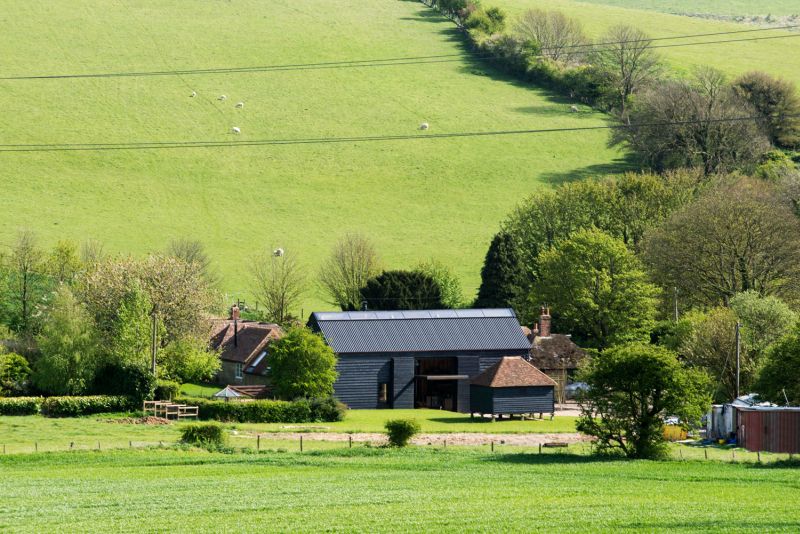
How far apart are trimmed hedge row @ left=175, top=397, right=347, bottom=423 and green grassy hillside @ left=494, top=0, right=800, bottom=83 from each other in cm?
10223

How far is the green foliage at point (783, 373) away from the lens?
163 feet

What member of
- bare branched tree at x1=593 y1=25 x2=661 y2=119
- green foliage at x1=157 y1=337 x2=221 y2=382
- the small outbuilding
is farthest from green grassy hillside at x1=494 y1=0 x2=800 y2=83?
green foliage at x1=157 y1=337 x2=221 y2=382

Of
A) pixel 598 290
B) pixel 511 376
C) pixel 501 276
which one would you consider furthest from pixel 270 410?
pixel 501 276

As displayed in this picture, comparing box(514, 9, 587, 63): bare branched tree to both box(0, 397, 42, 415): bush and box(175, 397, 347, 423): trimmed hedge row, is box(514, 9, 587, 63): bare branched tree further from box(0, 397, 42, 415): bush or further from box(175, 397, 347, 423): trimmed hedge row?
box(0, 397, 42, 415): bush

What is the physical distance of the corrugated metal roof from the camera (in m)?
74.8

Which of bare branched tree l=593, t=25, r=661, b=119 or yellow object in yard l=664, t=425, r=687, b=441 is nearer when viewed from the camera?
yellow object in yard l=664, t=425, r=687, b=441

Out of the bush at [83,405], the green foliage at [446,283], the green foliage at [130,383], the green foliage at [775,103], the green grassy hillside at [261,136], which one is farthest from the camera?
the green foliage at [775,103]

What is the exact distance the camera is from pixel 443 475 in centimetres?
3791

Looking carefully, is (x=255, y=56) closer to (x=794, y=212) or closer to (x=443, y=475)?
(x=794, y=212)

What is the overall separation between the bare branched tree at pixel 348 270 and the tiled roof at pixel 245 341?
15.3 metres

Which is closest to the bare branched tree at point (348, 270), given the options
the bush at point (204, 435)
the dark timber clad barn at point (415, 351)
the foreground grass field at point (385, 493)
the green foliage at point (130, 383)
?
the dark timber clad barn at point (415, 351)

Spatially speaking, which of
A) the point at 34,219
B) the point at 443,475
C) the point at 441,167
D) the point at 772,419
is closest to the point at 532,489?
the point at 443,475

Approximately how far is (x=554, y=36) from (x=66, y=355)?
104 meters

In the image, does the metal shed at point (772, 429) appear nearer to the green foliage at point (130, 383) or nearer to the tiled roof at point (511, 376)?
the tiled roof at point (511, 376)
